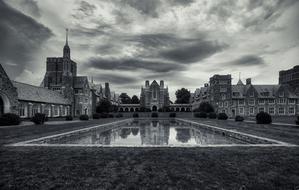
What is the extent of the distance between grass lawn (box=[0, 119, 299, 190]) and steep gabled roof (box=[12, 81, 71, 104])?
102 feet

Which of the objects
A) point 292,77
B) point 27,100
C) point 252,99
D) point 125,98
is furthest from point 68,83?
point 292,77

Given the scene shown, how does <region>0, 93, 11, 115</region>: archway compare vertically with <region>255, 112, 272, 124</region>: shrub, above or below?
above

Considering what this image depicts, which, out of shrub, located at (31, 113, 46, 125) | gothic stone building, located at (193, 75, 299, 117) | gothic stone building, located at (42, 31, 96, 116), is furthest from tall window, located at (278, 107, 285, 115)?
shrub, located at (31, 113, 46, 125)

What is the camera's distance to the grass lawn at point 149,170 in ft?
13.5

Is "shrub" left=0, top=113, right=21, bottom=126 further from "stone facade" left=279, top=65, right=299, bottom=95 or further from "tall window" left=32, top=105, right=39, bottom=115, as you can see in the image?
"stone facade" left=279, top=65, right=299, bottom=95

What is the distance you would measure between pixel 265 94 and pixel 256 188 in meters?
63.5

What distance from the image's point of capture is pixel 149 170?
5.05 m

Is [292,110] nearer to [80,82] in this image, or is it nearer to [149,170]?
[80,82]

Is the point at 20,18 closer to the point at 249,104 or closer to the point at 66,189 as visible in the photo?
the point at 66,189

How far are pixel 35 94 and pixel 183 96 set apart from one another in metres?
70.5

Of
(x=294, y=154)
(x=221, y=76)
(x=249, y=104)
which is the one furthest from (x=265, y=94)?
(x=294, y=154)

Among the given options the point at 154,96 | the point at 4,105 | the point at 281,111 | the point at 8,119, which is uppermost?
the point at 154,96

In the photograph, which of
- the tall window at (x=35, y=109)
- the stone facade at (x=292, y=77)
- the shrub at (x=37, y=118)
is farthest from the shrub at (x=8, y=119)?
the stone facade at (x=292, y=77)

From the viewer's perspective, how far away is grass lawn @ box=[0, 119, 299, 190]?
4102 millimetres
